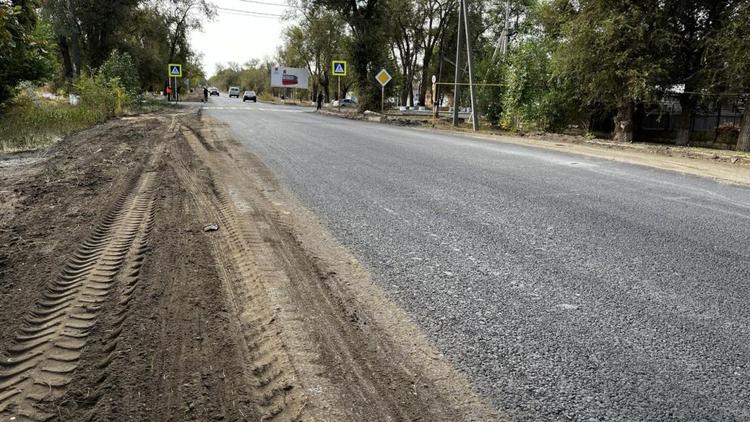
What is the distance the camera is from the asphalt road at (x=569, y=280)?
2.25m

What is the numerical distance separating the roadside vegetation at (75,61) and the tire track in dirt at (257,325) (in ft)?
9.06

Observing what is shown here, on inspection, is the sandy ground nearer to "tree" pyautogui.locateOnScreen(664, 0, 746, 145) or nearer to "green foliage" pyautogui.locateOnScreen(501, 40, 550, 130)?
"tree" pyautogui.locateOnScreen(664, 0, 746, 145)

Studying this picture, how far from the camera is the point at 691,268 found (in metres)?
3.81

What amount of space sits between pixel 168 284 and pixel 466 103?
104ft

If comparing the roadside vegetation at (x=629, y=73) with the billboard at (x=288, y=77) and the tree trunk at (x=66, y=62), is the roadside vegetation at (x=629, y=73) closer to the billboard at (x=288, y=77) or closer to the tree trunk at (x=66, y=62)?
the tree trunk at (x=66, y=62)

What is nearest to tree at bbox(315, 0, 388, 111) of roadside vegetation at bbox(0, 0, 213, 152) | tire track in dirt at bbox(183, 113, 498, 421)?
roadside vegetation at bbox(0, 0, 213, 152)

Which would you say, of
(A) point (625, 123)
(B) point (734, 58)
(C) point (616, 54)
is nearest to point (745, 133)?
(B) point (734, 58)

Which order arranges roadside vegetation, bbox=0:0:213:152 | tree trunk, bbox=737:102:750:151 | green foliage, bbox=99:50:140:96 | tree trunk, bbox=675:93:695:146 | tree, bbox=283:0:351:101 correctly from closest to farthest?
1. roadside vegetation, bbox=0:0:213:152
2. tree trunk, bbox=737:102:750:151
3. tree trunk, bbox=675:93:695:146
4. green foliage, bbox=99:50:140:96
5. tree, bbox=283:0:351:101

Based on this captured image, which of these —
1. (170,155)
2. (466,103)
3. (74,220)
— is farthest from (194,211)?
(466,103)

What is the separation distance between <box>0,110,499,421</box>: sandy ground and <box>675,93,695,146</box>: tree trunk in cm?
1608

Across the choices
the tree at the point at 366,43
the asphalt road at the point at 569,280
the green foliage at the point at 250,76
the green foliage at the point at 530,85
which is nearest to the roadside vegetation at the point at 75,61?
the asphalt road at the point at 569,280

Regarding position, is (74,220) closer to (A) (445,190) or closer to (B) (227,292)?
(B) (227,292)

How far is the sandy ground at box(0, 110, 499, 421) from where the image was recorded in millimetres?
2061

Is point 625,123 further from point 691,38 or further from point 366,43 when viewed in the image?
point 366,43
